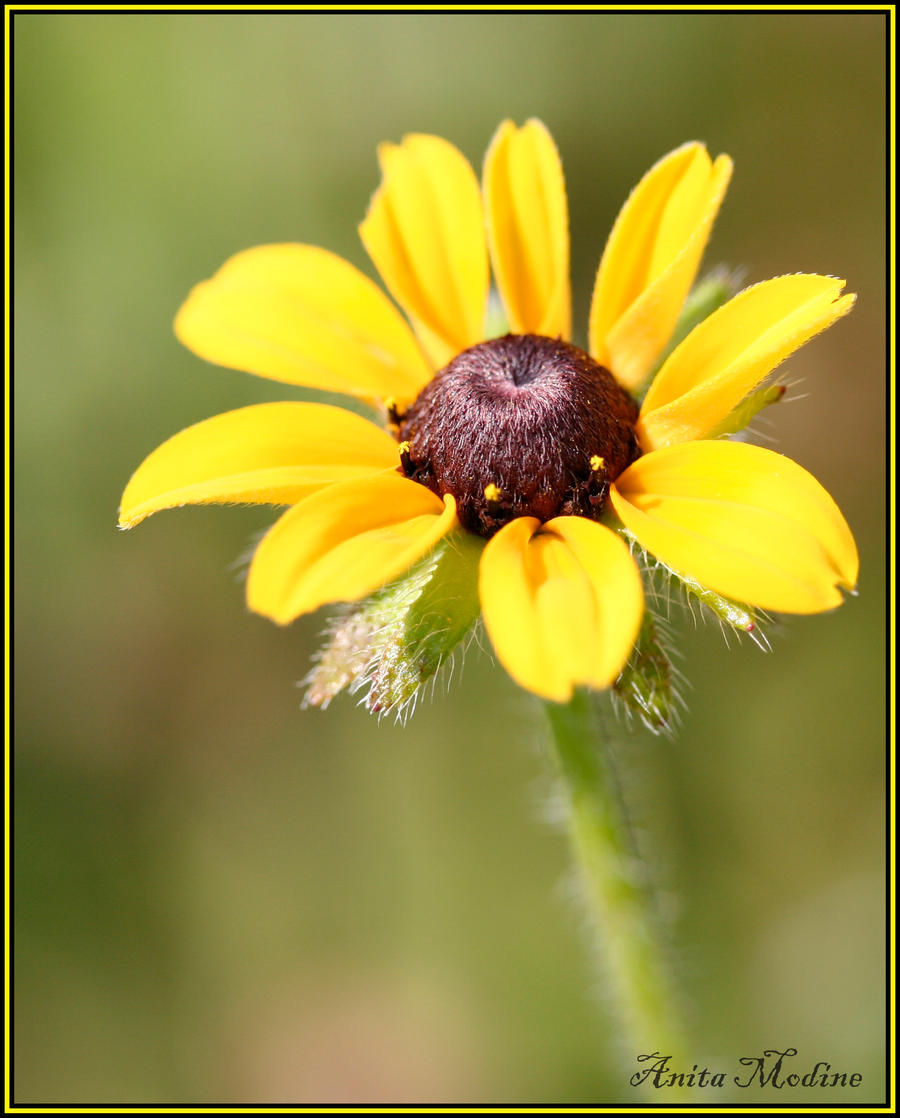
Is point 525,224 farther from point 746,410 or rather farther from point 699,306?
point 746,410

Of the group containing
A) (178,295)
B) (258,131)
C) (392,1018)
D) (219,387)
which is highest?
(258,131)

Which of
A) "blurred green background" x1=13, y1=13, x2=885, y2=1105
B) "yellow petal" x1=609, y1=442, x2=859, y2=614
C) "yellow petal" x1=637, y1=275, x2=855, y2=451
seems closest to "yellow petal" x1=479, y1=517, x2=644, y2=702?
"yellow petal" x1=609, y1=442, x2=859, y2=614

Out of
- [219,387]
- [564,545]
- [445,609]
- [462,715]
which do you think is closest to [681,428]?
[564,545]

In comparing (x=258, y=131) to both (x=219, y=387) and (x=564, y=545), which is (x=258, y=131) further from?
(x=564, y=545)

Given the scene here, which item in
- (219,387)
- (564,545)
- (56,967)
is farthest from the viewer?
(219,387)

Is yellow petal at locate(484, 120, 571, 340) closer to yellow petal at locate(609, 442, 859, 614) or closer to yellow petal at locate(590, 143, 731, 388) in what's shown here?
yellow petal at locate(590, 143, 731, 388)

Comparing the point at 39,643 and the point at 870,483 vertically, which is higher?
the point at 870,483

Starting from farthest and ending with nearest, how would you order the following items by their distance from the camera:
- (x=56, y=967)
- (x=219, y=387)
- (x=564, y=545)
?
(x=219, y=387)
(x=56, y=967)
(x=564, y=545)
